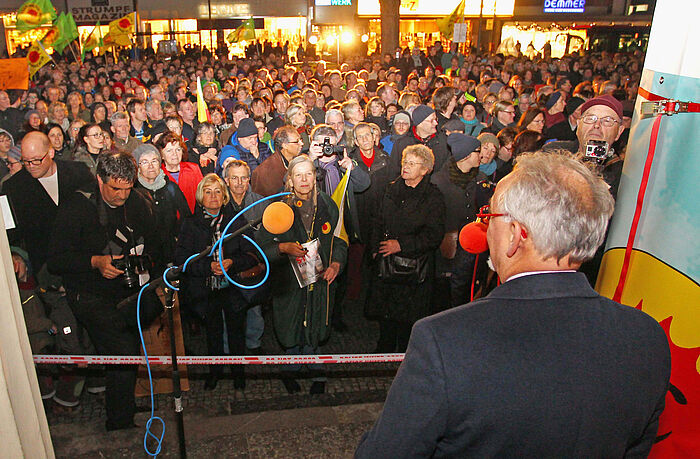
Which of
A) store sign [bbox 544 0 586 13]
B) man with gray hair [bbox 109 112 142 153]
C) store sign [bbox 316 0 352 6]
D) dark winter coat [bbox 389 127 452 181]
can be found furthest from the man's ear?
store sign [bbox 544 0 586 13]

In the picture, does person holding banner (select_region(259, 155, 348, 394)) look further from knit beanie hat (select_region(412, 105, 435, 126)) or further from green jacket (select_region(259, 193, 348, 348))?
knit beanie hat (select_region(412, 105, 435, 126))

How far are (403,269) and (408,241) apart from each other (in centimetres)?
24

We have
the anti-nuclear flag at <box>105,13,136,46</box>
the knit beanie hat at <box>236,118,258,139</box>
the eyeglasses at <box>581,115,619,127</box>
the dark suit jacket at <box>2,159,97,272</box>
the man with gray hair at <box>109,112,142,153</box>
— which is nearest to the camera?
the eyeglasses at <box>581,115,619,127</box>

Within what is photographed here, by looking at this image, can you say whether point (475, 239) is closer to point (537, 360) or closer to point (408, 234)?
point (537, 360)

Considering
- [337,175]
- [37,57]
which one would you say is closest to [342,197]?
[337,175]

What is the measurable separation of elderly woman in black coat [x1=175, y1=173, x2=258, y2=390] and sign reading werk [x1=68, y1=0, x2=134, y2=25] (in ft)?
119

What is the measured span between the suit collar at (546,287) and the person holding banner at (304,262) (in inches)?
112

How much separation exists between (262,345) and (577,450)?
439 cm

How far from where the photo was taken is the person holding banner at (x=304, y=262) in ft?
14.2

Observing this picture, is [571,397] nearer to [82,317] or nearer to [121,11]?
[82,317]

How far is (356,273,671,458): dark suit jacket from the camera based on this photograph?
143 centimetres

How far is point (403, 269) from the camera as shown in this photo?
15.6ft

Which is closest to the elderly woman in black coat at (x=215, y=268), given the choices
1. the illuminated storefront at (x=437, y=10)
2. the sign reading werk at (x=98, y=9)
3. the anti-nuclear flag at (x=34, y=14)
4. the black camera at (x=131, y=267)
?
the black camera at (x=131, y=267)

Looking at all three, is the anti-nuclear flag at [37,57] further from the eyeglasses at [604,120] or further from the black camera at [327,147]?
the eyeglasses at [604,120]
